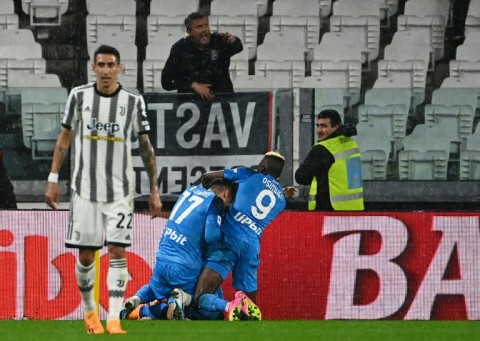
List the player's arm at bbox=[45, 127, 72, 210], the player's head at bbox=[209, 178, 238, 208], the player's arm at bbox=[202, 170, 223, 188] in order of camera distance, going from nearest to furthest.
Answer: the player's arm at bbox=[45, 127, 72, 210] < the player's head at bbox=[209, 178, 238, 208] < the player's arm at bbox=[202, 170, 223, 188]

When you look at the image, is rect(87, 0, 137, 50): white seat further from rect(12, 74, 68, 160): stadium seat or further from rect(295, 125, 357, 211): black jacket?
rect(295, 125, 357, 211): black jacket

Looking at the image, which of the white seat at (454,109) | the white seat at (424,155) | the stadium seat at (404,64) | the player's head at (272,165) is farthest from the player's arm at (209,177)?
the stadium seat at (404,64)

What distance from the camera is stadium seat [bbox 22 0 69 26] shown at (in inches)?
600

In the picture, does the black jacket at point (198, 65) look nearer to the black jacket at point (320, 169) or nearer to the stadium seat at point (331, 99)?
the stadium seat at point (331, 99)

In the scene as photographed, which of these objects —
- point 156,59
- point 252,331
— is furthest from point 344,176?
point 156,59

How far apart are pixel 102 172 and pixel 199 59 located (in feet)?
12.7

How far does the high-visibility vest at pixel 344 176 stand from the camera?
1077cm

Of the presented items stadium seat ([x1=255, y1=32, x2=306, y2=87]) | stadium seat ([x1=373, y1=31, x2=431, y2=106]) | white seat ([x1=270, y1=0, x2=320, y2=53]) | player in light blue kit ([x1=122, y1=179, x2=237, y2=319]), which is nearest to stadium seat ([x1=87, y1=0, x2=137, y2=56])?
stadium seat ([x1=255, y1=32, x2=306, y2=87])

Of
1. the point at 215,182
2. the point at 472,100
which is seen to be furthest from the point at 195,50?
the point at 472,100

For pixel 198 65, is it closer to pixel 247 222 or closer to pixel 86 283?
pixel 247 222

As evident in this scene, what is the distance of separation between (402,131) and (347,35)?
4016 millimetres

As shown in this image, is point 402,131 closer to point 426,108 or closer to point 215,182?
point 426,108

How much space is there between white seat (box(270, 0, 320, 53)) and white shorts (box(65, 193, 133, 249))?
26.7 ft

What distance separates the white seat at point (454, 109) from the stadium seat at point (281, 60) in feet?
11.8
